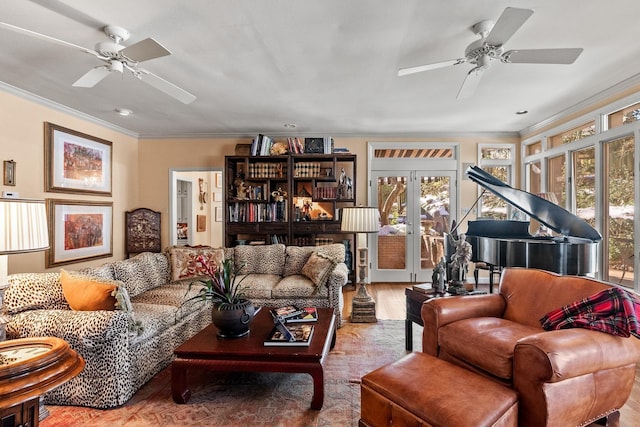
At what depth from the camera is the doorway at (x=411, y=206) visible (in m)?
5.75

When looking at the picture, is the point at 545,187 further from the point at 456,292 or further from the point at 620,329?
the point at 620,329

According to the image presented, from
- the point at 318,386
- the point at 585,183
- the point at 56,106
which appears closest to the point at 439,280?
the point at 318,386

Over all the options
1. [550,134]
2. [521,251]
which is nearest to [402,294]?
[521,251]

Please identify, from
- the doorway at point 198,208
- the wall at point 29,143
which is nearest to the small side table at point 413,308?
the wall at point 29,143

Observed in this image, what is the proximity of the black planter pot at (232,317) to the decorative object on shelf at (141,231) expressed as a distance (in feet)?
13.1

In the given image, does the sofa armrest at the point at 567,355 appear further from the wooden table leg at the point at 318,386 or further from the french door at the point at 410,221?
the french door at the point at 410,221

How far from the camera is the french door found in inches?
227

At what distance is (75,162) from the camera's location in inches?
174

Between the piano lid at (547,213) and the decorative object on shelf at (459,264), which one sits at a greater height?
the piano lid at (547,213)

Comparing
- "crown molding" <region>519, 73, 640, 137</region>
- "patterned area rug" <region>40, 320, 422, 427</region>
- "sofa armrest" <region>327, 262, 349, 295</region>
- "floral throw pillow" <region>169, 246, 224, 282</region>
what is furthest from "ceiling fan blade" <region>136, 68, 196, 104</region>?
"crown molding" <region>519, 73, 640, 137</region>

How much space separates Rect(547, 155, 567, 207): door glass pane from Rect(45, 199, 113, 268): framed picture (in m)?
6.60

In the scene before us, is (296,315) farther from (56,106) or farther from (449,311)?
(56,106)

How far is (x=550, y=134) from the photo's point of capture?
482 cm

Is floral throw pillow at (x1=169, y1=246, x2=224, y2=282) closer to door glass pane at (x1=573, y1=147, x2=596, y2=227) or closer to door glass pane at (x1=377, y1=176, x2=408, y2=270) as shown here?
door glass pane at (x1=377, y1=176, x2=408, y2=270)
